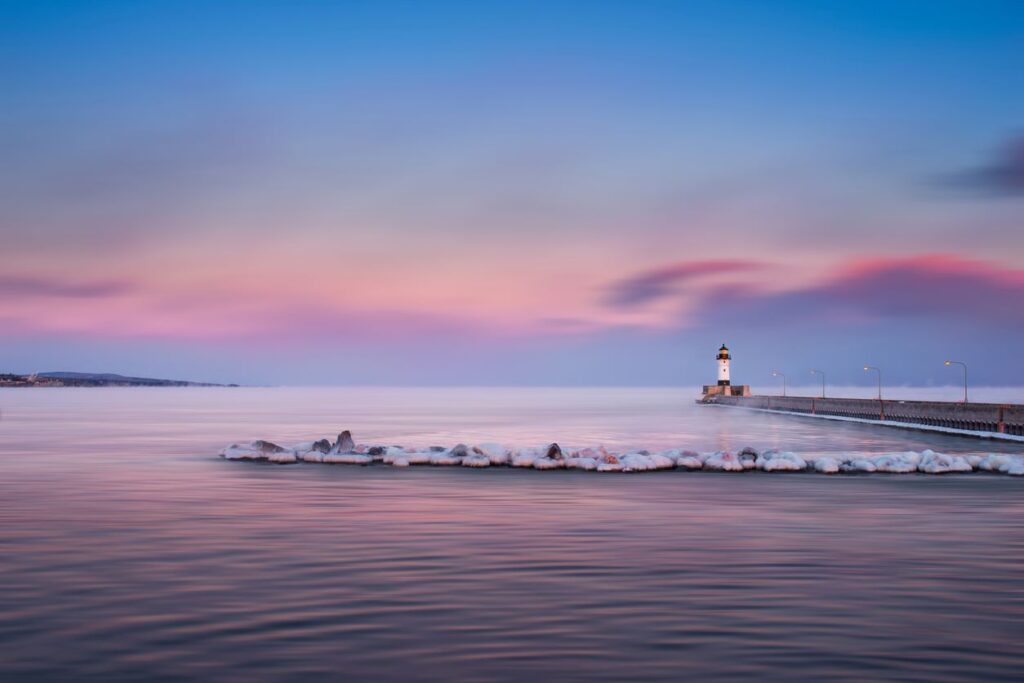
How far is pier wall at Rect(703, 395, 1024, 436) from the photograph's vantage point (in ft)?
200

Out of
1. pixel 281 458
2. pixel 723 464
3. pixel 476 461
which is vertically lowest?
pixel 281 458

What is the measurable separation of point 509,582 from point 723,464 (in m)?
21.4

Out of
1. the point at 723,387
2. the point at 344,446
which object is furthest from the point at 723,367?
the point at 344,446

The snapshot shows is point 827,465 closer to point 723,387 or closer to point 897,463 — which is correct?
point 897,463

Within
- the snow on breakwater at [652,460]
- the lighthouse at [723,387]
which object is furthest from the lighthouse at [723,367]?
the snow on breakwater at [652,460]

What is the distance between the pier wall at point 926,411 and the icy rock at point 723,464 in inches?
1340

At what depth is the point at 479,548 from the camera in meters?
15.8

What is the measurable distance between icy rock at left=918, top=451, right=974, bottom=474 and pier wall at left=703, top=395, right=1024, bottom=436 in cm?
2982

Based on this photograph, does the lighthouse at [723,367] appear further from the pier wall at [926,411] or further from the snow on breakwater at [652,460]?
the snow on breakwater at [652,460]

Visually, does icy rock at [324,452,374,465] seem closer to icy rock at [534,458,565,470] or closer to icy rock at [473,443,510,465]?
icy rock at [473,443,510,465]

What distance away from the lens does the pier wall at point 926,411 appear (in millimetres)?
60938

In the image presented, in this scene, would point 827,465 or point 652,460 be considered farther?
point 652,460

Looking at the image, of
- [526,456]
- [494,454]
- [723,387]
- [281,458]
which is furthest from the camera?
[723,387]

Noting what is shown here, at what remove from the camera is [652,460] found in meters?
33.4
